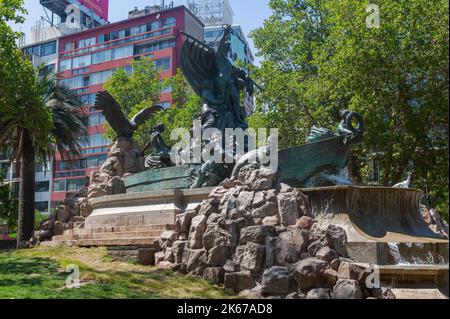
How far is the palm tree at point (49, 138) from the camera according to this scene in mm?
21406

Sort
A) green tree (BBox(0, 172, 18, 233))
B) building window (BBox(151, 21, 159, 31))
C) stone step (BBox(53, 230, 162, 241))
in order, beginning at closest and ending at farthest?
1. stone step (BBox(53, 230, 162, 241))
2. green tree (BBox(0, 172, 18, 233))
3. building window (BBox(151, 21, 159, 31))

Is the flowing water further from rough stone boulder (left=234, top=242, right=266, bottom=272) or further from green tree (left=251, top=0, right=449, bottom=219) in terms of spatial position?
green tree (left=251, top=0, right=449, bottom=219)

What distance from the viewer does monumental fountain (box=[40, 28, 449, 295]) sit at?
10.8 metres

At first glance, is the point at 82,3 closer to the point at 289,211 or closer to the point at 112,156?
the point at 112,156

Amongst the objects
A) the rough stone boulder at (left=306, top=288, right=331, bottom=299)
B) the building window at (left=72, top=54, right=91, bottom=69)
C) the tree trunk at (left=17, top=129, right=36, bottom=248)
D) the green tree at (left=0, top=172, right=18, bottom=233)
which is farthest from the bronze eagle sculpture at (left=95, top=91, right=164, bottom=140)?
the building window at (left=72, top=54, right=91, bottom=69)

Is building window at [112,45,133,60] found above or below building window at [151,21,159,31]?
below

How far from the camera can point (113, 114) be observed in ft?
64.6

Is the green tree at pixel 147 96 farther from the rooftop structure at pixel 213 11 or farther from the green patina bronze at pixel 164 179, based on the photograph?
the rooftop structure at pixel 213 11

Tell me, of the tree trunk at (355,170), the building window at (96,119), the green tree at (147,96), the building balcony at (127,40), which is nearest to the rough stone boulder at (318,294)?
the tree trunk at (355,170)

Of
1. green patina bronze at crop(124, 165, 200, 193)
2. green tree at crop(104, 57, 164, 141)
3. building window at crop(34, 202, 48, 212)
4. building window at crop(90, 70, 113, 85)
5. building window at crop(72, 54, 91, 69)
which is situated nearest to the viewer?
green patina bronze at crop(124, 165, 200, 193)

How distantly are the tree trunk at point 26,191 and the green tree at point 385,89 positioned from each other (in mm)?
10871

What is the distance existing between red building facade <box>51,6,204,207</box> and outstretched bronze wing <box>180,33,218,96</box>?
3186cm

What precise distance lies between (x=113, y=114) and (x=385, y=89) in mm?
11286

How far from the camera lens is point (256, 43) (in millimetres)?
29500
